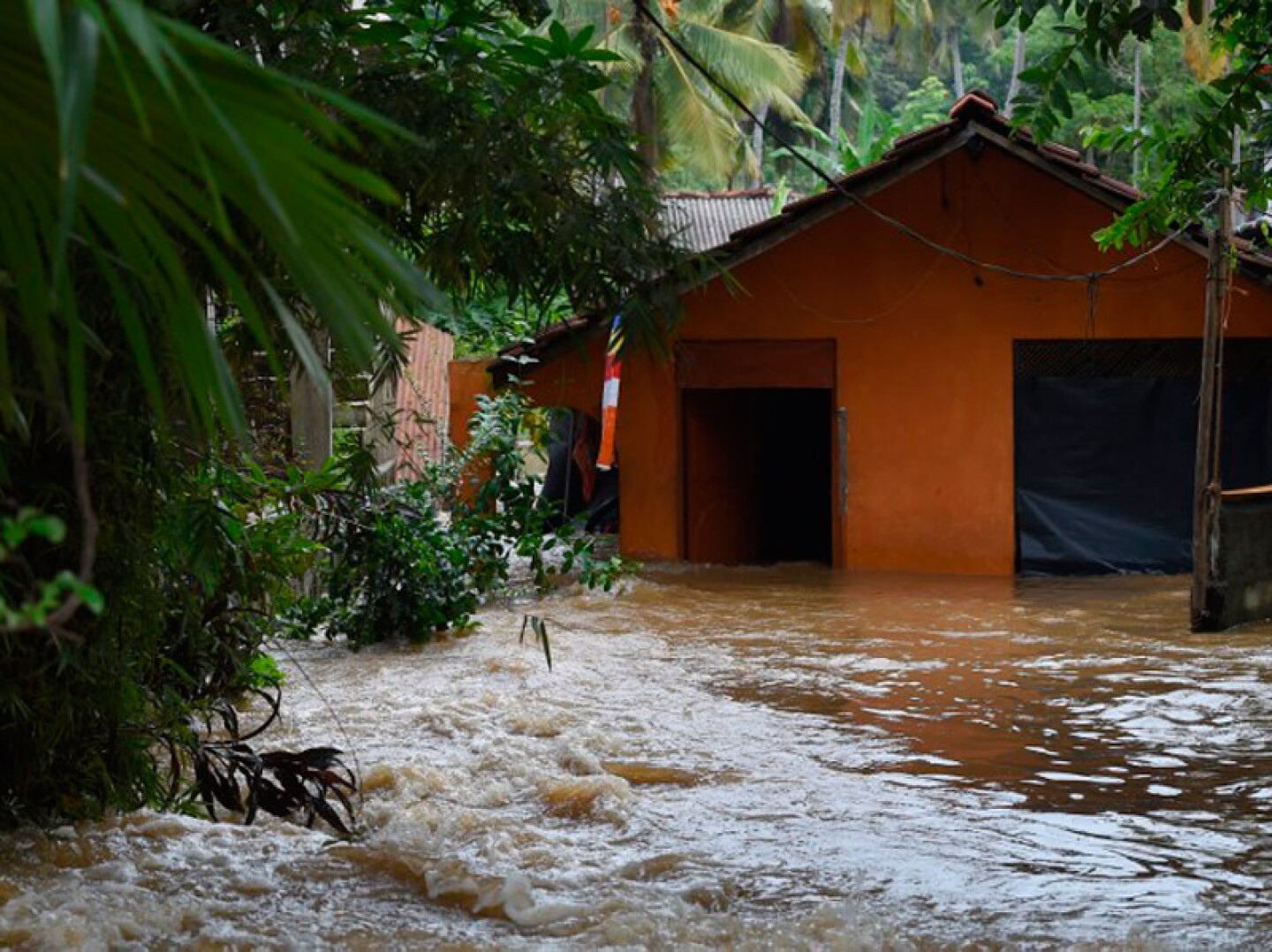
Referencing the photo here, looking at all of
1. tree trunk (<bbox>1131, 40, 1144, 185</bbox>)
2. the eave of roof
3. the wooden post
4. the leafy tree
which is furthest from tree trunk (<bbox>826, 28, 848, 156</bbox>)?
the leafy tree

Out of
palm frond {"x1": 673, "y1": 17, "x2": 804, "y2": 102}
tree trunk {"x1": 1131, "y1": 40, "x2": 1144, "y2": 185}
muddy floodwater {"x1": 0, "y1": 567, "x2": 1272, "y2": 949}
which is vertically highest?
tree trunk {"x1": 1131, "y1": 40, "x2": 1144, "y2": 185}

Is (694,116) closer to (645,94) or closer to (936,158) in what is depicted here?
(645,94)

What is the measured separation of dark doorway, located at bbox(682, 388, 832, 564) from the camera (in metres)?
16.4

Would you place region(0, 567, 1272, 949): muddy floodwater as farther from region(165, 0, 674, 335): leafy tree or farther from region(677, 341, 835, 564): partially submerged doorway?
region(677, 341, 835, 564): partially submerged doorway

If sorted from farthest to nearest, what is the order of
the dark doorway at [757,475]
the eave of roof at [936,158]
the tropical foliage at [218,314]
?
1. the dark doorway at [757,475]
2. the eave of roof at [936,158]
3. the tropical foliage at [218,314]

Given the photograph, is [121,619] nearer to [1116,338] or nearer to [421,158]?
[421,158]

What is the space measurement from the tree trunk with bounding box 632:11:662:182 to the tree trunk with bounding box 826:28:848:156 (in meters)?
8.99

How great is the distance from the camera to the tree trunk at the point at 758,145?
34.4 metres

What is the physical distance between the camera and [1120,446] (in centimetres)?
1516

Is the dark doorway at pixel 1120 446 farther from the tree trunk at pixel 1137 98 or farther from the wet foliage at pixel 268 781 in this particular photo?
the tree trunk at pixel 1137 98

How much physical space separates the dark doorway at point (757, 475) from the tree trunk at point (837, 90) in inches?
687

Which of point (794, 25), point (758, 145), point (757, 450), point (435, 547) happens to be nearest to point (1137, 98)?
point (794, 25)

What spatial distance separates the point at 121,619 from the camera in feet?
18.5

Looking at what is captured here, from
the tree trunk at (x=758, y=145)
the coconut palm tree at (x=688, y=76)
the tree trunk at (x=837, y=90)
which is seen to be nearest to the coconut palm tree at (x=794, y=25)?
the tree trunk at (x=758, y=145)
